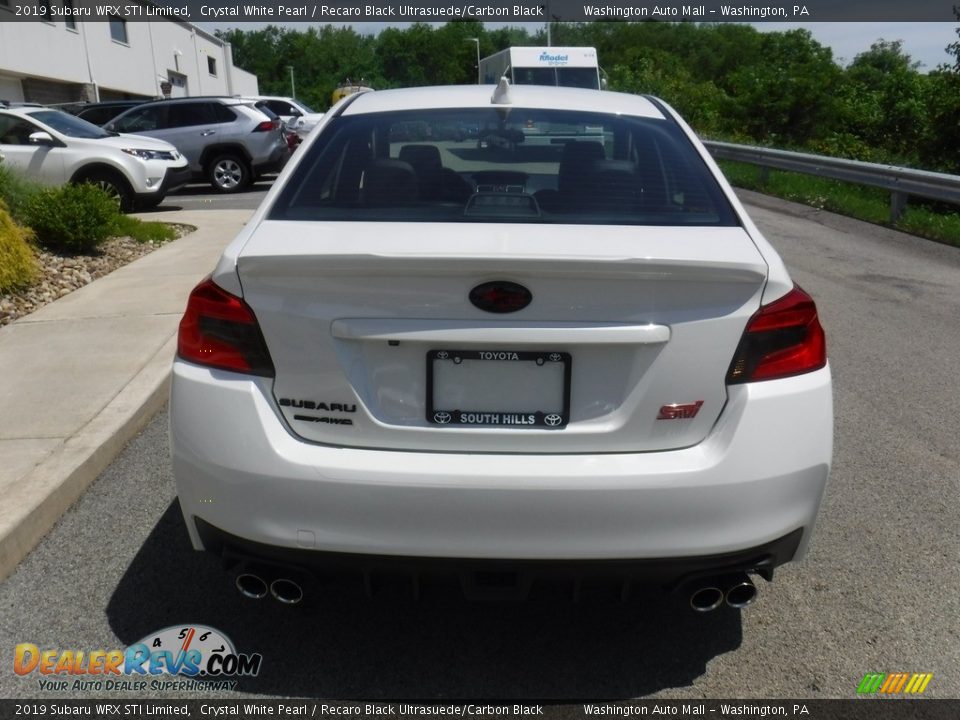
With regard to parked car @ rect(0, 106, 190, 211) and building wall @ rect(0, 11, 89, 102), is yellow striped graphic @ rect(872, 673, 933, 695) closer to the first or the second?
parked car @ rect(0, 106, 190, 211)

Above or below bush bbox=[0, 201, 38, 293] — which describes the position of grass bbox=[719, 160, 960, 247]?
below

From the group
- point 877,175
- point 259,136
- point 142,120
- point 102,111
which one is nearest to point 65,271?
point 259,136

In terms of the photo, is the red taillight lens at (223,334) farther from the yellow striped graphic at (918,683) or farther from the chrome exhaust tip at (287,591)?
the yellow striped graphic at (918,683)

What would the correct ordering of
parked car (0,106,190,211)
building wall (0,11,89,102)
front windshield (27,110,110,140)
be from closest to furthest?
parked car (0,106,190,211) < front windshield (27,110,110,140) < building wall (0,11,89,102)

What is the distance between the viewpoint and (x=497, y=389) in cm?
265

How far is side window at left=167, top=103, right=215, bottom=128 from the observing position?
60.0ft

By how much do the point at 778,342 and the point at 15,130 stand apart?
1456 centimetres

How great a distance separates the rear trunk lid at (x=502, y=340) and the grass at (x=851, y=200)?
1040cm

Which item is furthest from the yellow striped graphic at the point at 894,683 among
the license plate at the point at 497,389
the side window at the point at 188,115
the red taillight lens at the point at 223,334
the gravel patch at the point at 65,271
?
the side window at the point at 188,115

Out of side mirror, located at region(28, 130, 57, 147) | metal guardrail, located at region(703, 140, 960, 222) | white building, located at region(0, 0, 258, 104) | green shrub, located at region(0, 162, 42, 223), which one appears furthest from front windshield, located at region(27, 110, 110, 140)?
white building, located at region(0, 0, 258, 104)

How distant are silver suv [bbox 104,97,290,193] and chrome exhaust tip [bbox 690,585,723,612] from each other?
54.9 ft

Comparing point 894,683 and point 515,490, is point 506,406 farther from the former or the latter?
point 894,683

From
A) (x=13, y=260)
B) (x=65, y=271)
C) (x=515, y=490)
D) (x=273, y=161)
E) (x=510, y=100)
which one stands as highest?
(x=510, y=100)

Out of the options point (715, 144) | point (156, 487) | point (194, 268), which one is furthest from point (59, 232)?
point (715, 144)
